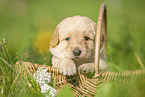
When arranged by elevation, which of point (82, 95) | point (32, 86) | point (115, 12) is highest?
point (115, 12)

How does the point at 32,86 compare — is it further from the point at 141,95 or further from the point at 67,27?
the point at 141,95

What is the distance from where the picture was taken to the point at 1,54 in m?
2.19

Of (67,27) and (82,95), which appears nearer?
(82,95)

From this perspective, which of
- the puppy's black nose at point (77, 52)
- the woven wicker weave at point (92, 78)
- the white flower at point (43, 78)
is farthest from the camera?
the puppy's black nose at point (77, 52)

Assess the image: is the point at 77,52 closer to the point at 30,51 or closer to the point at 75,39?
the point at 75,39

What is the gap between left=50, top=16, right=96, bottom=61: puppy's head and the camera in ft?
7.30

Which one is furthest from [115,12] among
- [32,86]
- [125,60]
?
[32,86]

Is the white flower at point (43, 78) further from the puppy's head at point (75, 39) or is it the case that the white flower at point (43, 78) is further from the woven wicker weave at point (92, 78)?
the puppy's head at point (75, 39)

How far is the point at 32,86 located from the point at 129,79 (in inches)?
42.3

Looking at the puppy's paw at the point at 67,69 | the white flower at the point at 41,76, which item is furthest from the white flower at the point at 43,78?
the puppy's paw at the point at 67,69

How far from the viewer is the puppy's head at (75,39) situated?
223 centimetres

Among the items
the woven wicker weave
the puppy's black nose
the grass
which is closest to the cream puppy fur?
the puppy's black nose

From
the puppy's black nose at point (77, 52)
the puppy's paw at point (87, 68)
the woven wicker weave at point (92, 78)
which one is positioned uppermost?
the puppy's black nose at point (77, 52)

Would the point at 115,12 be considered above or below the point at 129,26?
above
